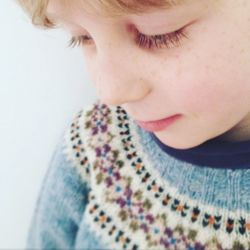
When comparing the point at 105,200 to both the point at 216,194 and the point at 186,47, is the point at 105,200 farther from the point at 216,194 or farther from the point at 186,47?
the point at 186,47

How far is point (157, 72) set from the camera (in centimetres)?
54

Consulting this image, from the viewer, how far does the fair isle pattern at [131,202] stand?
660 millimetres

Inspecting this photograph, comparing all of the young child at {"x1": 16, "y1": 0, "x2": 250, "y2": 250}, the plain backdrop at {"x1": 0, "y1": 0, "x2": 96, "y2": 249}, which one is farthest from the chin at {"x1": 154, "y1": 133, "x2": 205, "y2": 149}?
the plain backdrop at {"x1": 0, "y1": 0, "x2": 96, "y2": 249}

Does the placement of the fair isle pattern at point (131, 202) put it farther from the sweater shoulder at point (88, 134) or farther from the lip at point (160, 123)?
the lip at point (160, 123)

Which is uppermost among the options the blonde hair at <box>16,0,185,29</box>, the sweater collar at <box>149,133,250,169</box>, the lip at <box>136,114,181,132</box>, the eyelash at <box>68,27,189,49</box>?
the blonde hair at <box>16,0,185,29</box>

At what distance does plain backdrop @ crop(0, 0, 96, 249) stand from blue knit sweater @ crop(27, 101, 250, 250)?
0.06 m

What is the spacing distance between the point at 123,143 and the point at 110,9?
0.33 m

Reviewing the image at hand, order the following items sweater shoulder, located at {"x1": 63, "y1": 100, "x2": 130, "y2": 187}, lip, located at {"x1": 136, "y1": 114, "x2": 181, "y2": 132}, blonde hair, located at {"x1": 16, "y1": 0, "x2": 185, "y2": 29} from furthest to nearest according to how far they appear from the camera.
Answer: sweater shoulder, located at {"x1": 63, "y1": 100, "x2": 130, "y2": 187}, lip, located at {"x1": 136, "y1": 114, "x2": 181, "y2": 132}, blonde hair, located at {"x1": 16, "y1": 0, "x2": 185, "y2": 29}

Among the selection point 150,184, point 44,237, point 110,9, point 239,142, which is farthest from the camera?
point 44,237

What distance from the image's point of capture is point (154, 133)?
705 mm

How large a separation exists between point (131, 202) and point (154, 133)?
0.13 meters

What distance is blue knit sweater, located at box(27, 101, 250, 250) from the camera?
2.14ft

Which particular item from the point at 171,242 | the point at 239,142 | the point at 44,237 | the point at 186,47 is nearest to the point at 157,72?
the point at 186,47

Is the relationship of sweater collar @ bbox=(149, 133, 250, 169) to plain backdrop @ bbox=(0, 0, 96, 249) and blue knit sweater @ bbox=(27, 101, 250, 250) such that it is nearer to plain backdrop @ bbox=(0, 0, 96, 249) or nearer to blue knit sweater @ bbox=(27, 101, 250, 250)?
blue knit sweater @ bbox=(27, 101, 250, 250)
